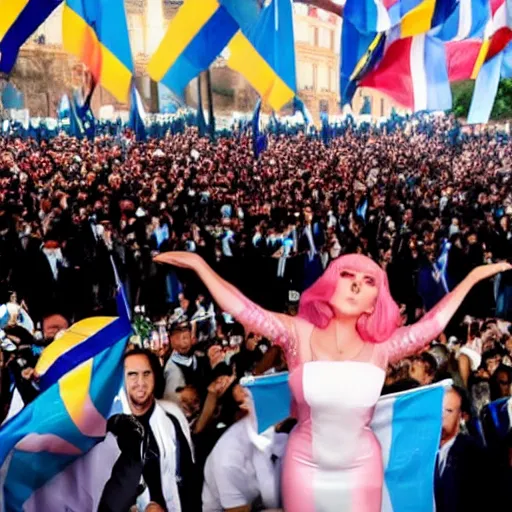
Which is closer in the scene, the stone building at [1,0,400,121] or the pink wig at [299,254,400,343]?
the stone building at [1,0,400,121]

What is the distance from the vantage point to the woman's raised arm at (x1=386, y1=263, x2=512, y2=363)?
3113mm

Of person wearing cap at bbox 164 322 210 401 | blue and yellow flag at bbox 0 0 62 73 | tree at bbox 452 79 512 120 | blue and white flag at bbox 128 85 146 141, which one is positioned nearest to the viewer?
blue and yellow flag at bbox 0 0 62 73

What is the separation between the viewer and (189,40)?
297cm

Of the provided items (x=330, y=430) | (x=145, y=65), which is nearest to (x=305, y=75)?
(x=145, y=65)

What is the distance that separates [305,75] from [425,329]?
86 cm

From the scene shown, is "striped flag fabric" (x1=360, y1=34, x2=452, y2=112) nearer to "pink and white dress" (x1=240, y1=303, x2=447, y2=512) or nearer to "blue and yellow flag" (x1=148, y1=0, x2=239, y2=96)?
"blue and yellow flag" (x1=148, y1=0, x2=239, y2=96)

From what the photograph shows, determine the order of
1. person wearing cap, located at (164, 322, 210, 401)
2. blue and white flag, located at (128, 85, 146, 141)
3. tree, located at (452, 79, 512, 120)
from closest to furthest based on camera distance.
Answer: blue and white flag, located at (128, 85, 146, 141) → person wearing cap, located at (164, 322, 210, 401) → tree, located at (452, 79, 512, 120)

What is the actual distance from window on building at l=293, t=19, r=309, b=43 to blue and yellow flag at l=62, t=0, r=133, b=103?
504mm

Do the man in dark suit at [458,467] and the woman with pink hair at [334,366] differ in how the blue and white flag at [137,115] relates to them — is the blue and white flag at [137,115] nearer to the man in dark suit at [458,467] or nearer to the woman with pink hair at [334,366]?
the woman with pink hair at [334,366]

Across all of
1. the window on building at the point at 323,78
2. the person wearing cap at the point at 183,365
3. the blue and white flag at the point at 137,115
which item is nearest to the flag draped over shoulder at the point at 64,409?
the person wearing cap at the point at 183,365

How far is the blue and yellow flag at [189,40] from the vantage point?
2.97 m

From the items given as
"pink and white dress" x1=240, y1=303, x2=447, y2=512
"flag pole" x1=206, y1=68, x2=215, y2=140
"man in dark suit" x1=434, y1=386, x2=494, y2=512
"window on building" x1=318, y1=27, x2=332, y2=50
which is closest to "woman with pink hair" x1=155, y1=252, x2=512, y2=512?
"pink and white dress" x1=240, y1=303, x2=447, y2=512

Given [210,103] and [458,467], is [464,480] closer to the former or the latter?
[458,467]

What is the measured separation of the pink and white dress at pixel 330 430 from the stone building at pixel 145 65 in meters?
0.67
